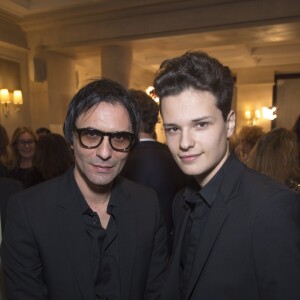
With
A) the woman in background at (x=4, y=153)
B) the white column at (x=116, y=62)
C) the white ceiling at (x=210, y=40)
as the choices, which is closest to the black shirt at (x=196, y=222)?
the woman in background at (x=4, y=153)

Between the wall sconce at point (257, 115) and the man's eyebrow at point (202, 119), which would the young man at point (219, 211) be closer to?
the man's eyebrow at point (202, 119)

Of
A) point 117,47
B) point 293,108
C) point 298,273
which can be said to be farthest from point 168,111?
point 293,108

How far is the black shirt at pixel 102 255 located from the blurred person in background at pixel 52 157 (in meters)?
1.82

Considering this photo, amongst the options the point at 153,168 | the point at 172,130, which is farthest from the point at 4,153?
the point at 172,130

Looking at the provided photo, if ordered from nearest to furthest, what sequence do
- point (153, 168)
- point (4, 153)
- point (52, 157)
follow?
point (153, 168) < point (52, 157) < point (4, 153)

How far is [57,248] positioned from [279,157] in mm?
1970

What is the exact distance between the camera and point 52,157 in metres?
3.16

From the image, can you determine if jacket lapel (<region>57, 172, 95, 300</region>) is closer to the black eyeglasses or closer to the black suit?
the black eyeglasses

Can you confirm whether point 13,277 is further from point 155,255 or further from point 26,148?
point 26,148

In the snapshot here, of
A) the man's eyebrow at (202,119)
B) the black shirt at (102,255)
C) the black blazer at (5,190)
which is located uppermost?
the man's eyebrow at (202,119)

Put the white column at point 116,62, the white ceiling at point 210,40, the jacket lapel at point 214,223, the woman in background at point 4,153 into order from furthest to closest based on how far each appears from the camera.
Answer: the white column at point 116,62
the white ceiling at point 210,40
the woman in background at point 4,153
the jacket lapel at point 214,223

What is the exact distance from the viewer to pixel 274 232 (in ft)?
3.17

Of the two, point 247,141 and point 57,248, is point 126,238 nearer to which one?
point 57,248

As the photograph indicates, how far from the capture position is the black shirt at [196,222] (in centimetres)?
124
